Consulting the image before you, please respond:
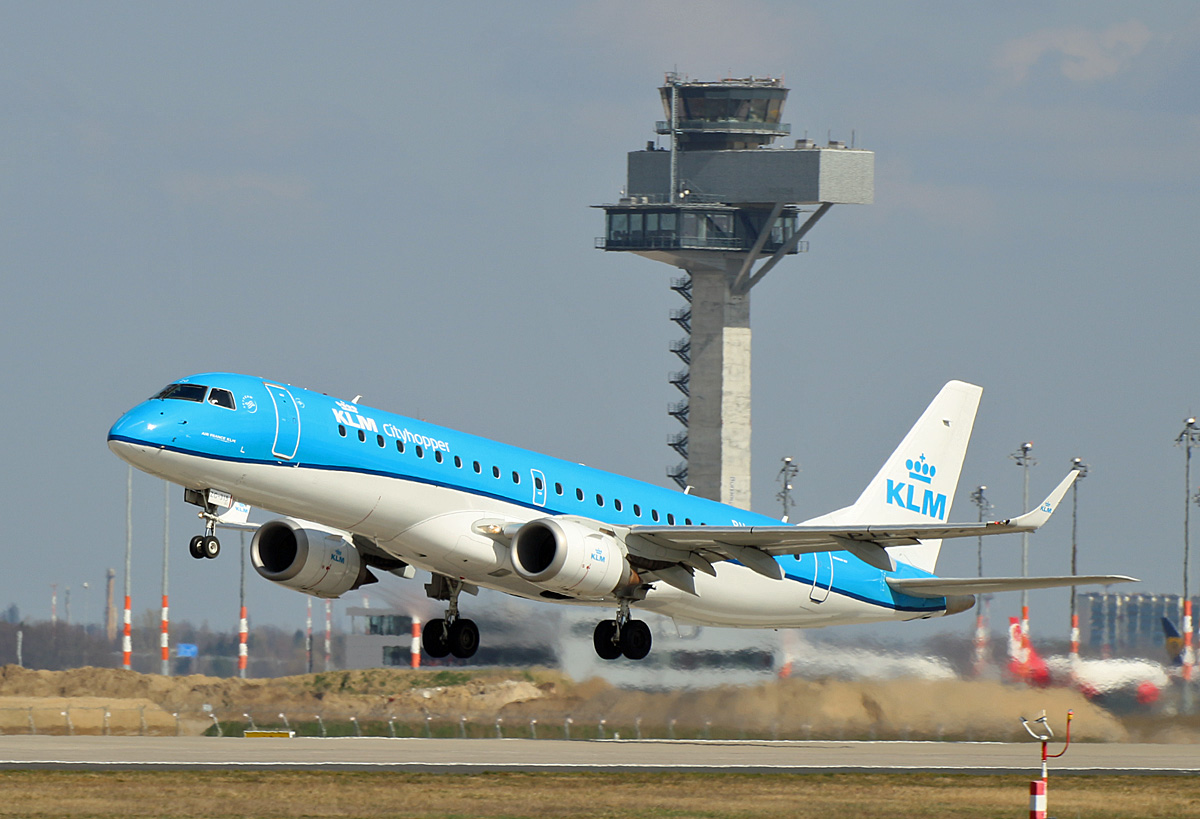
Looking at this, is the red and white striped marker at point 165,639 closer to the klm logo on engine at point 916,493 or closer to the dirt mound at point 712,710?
the dirt mound at point 712,710

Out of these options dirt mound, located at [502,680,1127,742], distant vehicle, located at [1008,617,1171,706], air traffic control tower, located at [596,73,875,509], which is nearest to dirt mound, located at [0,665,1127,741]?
dirt mound, located at [502,680,1127,742]

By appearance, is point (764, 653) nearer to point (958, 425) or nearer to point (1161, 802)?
point (958, 425)

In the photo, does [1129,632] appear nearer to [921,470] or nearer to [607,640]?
[921,470]

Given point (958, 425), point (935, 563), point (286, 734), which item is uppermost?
point (958, 425)

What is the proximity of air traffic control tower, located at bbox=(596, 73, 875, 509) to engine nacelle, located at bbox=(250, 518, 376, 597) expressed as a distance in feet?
275

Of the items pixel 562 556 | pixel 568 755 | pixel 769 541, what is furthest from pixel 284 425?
pixel 568 755

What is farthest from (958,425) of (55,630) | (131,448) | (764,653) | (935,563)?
(55,630)

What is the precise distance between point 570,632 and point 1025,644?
13.1 meters

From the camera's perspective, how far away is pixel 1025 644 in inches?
2275

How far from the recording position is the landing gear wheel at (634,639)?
147ft

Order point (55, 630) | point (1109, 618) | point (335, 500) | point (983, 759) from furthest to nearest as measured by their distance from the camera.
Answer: point (55, 630) < point (1109, 618) < point (983, 759) < point (335, 500)

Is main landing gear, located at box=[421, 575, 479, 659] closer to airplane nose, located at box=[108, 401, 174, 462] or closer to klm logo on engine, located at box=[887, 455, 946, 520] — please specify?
airplane nose, located at box=[108, 401, 174, 462]

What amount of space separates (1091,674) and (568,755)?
17.1 meters

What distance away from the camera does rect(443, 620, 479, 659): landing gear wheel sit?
154ft
